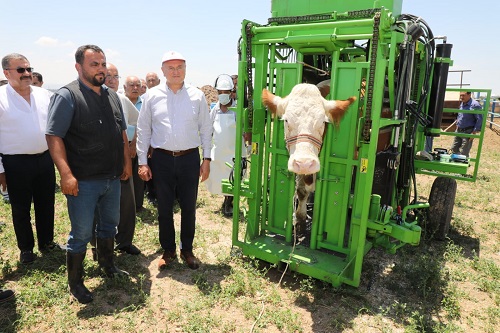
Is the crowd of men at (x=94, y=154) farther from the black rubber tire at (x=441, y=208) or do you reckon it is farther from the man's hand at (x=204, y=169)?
the black rubber tire at (x=441, y=208)

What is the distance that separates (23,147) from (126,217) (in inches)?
55.4

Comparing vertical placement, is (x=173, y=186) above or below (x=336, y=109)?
below

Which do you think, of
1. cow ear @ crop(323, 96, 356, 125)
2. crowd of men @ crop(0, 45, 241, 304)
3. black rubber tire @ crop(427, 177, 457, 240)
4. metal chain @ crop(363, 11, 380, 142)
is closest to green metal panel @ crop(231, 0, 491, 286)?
metal chain @ crop(363, 11, 380, 142)

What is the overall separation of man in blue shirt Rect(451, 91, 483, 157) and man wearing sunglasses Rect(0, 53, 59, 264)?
Result: 9047 millimetres

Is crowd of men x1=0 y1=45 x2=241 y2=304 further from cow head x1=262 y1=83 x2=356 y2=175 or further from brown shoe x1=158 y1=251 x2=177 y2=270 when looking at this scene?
cow head x1=262 y1=83 x2=356 y2=175

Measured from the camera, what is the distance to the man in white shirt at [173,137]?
3717 mm

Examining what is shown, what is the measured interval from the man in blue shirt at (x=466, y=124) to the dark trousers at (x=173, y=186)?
24.9 ft

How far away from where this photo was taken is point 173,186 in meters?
3.93

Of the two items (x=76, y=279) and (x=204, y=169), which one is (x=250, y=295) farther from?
(x=76, y=279)

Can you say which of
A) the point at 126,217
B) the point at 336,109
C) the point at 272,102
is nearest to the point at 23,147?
the point at 126,217

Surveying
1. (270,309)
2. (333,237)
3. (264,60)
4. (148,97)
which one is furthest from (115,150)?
(333,237)

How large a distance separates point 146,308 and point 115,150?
1590 millimetres

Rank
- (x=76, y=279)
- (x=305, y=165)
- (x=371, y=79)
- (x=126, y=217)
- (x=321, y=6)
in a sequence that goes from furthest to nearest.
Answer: (x=126, y=217) < (x=321, y=6) < (x=76, y=279) < (x=371, y=79) < (x=305, y=165)

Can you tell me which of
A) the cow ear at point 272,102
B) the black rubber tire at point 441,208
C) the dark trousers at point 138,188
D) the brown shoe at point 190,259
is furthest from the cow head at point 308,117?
the dark trousers at point 138,188
